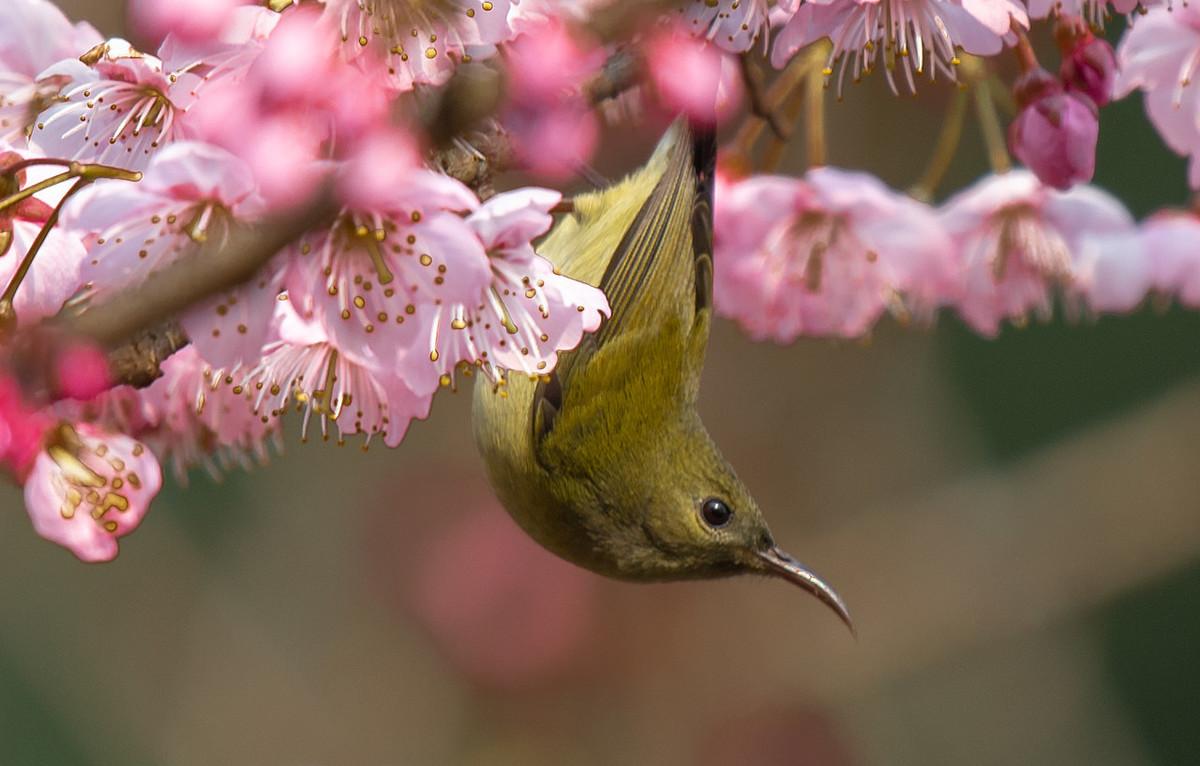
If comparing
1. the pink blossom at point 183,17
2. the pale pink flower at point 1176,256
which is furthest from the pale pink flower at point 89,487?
the pale pink flower at point 1176,256

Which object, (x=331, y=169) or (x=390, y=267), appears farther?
(x=390, y=267)

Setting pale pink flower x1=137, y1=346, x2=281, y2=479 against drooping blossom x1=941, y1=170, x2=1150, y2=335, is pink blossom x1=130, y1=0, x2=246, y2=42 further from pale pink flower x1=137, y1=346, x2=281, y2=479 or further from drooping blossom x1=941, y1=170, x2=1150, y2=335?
drooping blossom x1=941, y1=170, x2=1150, y2=335

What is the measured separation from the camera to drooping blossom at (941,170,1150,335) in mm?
2916

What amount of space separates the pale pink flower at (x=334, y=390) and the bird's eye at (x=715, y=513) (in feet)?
3.20

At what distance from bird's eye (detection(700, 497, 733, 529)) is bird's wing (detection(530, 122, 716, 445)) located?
0.94ft

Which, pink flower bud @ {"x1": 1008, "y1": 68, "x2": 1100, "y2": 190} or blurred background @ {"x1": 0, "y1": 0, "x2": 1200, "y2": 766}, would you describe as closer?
pink flower bud @ {"x1": 1008, "y1": 68, "x2": 1100, "y2": 190}

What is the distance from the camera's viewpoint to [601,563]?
9.28 feet

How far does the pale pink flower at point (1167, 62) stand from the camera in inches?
87.5

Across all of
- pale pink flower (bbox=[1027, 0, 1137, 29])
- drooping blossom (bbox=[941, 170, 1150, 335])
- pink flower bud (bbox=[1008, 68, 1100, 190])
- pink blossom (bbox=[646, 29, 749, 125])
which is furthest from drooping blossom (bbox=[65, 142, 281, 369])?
drooping blossom (bbox=[941, 170, 1150, 335])

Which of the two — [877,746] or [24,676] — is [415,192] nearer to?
[24,676]

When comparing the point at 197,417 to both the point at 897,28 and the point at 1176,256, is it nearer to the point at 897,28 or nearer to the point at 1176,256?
the point at 897,28

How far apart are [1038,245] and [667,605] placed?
3.48 metres

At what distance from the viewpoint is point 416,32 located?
5.16 ft

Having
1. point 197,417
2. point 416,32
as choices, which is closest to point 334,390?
point 197,417
